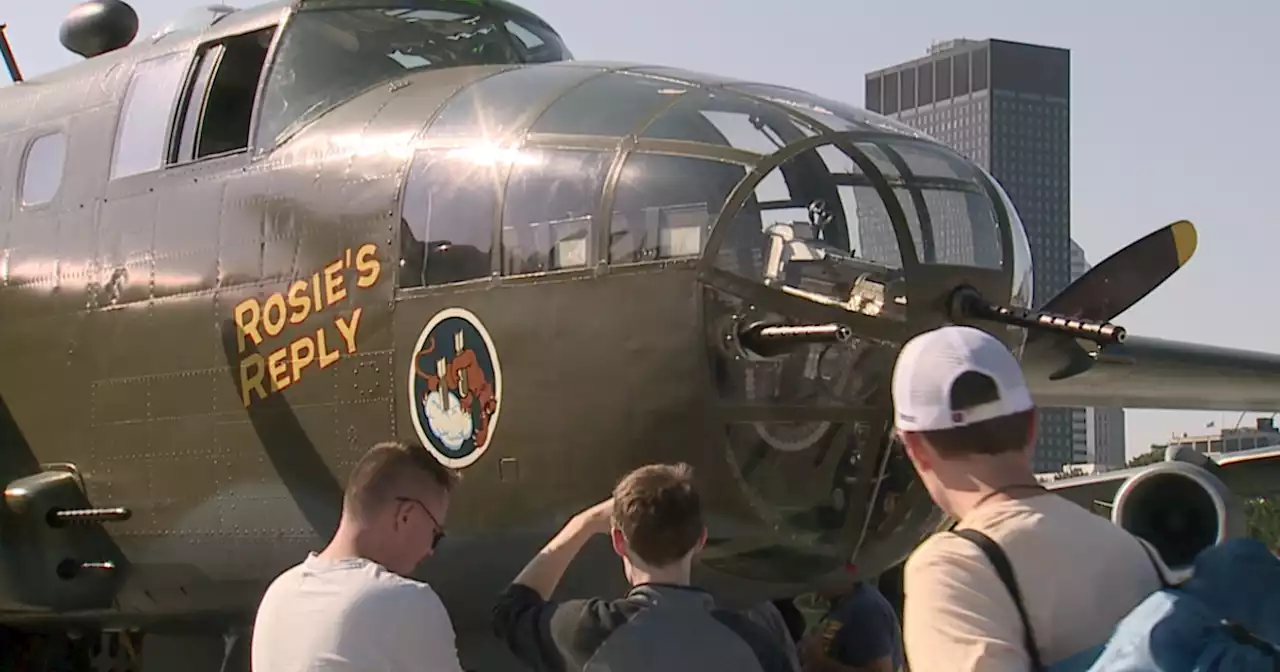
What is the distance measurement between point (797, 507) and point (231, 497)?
2880 mm

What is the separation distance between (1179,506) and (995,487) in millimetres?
3302

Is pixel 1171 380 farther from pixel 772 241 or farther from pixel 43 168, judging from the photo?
pixel 43 168

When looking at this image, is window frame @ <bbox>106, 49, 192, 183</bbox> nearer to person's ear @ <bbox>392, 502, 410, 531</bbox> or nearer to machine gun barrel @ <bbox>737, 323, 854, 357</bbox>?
machine gun barrel @ <bbox>737, 323, 854, 357</bbox>

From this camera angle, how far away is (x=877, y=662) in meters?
6.45

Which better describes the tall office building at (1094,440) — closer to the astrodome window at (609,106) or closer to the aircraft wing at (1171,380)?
the aircraft wing at (1171,380)

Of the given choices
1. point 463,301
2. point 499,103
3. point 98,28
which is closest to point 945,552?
point 463,301

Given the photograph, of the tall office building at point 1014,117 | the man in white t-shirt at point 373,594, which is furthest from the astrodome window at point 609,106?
Result: the man in white t-shirt at point 373,594

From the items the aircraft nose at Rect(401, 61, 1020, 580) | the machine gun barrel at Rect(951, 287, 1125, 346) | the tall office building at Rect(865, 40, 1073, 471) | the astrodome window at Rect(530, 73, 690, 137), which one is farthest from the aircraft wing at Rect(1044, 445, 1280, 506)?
the astrodome window at Rect(530, 73, 690, 137)

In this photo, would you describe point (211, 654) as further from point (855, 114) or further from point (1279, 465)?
point (1279, 465)

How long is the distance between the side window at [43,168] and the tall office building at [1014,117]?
14.9 feet

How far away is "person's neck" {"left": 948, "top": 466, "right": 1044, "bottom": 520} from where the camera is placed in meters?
2.88

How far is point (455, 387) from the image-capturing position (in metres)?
6.11

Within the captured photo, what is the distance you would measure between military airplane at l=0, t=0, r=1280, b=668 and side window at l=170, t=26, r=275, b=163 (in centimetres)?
2

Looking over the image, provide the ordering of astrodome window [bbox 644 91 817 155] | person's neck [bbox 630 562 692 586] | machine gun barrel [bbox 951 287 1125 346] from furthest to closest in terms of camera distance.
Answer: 1. astrodome window [bbox 644 91 817 155]
2. machine gun barrel [bbox 951 287 1125 346]
3. person's neck [bbox 630 562 692 586]
